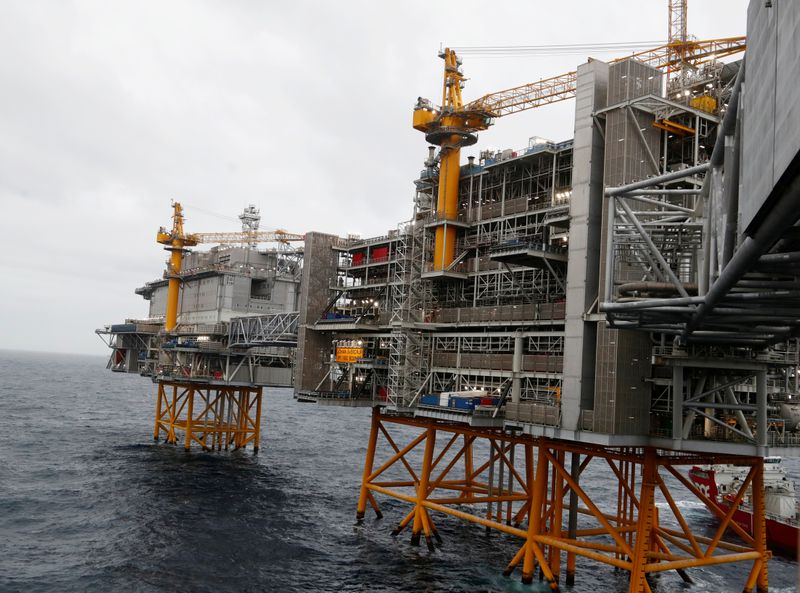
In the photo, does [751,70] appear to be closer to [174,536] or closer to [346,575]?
[346,575]

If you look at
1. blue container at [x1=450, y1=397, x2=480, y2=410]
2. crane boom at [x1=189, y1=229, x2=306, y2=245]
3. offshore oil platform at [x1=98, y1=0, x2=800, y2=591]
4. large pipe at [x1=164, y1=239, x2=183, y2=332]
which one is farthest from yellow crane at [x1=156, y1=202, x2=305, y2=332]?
blue container at [x1=450, y1=397, x2=480, y2=410]

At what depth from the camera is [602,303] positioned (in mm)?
20016

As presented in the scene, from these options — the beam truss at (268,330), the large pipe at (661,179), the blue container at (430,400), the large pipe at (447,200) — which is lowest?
the blue container at (430,400)

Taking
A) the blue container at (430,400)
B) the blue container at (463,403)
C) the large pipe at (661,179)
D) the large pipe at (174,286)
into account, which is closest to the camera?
the large pipe at (661,179)

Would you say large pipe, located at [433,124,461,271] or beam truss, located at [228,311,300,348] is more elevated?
large pipe, located at [433,124,461,271]

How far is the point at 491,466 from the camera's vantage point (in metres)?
41.3

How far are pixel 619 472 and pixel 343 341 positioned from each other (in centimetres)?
2175

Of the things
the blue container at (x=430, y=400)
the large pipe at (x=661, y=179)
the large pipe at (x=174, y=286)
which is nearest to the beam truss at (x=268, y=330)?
the large pipe at (x=174, y=286)

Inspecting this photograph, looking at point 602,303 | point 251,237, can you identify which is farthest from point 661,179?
point 251,237

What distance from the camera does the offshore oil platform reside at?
14.7m

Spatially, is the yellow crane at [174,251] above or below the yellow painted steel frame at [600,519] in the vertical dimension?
above

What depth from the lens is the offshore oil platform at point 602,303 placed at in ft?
48.2

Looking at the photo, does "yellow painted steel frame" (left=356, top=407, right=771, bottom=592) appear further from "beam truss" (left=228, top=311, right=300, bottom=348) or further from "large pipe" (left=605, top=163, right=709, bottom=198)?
"beam truss" (left=228, top=311, right=300, bottom=348)

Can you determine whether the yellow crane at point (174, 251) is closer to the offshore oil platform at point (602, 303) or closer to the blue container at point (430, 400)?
the offshore oil platform at point (602, 303)
